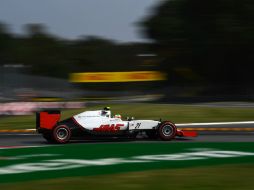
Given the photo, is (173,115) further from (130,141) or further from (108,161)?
(108,161)

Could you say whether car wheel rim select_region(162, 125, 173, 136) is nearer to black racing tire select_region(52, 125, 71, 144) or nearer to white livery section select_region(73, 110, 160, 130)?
white livery section select_region(73, 110, 160, 130)

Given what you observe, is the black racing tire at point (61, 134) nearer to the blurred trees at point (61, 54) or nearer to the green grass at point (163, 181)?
the green grass at point (163, 181)

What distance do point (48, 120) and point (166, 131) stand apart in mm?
2881

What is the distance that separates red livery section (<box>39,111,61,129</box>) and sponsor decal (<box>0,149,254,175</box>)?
3863 millimetres

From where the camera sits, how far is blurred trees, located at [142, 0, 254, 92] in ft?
136

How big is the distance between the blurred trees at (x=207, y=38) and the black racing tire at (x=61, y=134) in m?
30.0

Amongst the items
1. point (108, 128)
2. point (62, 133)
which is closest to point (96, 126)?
point (108, 128)

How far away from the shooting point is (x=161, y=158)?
9.45m

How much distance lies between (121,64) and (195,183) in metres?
80.3

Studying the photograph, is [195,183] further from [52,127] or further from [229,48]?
[229,48]

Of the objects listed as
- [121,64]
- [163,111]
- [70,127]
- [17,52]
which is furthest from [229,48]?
[17,52]

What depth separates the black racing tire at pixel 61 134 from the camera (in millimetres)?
12898

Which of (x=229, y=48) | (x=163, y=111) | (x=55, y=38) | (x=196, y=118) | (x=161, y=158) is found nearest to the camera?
→ (x=161, y=158)

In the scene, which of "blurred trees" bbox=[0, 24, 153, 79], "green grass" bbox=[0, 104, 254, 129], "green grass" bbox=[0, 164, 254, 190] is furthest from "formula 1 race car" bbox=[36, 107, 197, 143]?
"blurred trees" bbox=[0, 24, 153, 79]
